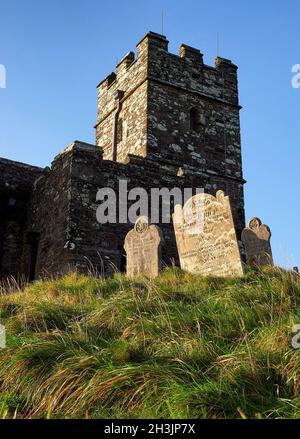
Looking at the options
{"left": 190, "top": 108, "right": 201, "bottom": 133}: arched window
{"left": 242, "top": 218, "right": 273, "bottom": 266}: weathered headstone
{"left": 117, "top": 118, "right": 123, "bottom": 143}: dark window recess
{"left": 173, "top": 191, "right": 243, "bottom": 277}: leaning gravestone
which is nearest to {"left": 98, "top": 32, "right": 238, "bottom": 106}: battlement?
{"left": 190, "top": 108, "right": 201, "bottom": 133}: arched window

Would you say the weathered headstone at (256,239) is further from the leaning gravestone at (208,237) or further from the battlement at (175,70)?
the battlement at (175,70)

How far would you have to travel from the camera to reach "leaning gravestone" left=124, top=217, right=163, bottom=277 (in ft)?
31.4

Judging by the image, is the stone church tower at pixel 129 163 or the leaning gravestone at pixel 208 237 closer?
the leaning gravestone at pixel 208 237

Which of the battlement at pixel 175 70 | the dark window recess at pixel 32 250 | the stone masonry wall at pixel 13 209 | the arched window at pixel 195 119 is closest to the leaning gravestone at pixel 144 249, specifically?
the dark window recess at pixel 32 250

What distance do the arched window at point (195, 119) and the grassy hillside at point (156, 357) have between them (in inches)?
478

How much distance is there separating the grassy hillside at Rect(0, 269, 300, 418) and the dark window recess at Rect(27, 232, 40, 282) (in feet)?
22.6

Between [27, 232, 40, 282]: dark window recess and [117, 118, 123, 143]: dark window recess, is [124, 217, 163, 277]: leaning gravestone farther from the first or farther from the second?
[117, 118, 123, 143]: dark window recess

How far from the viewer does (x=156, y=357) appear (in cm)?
442

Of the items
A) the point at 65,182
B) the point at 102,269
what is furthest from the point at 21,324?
the point at 65,182

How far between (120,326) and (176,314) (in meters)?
0.64

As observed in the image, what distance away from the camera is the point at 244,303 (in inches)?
228

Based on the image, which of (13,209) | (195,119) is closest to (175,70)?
(195,119)

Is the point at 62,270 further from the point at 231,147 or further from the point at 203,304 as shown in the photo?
the point at 231,147

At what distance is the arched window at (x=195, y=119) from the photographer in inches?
700
